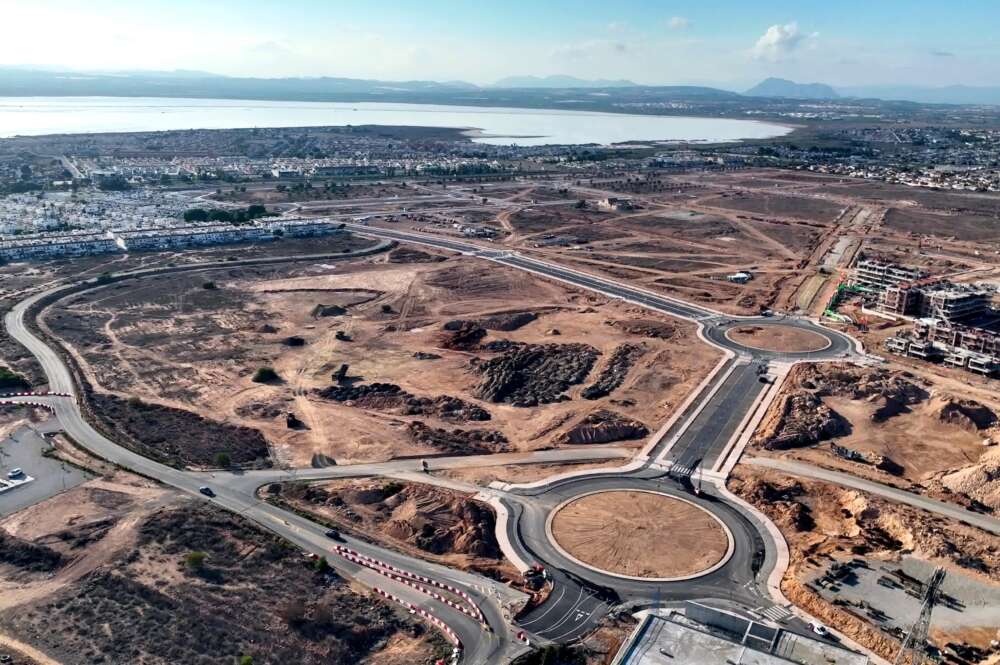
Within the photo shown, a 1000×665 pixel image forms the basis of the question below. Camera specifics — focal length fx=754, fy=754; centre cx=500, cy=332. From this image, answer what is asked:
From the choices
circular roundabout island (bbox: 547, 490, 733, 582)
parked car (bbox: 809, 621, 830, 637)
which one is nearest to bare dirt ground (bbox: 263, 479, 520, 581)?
circular roundabout island (bbox: 547, 490, 733, 582)

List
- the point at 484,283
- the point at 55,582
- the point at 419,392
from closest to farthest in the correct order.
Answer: the point at 55,582 < the point at 419,392 < the point at 484,283

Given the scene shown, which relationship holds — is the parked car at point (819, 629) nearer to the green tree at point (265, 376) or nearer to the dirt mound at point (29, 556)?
the dirt mound at point (29, 556)

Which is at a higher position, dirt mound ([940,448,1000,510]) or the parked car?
dirt mound ([940,448,1000,510])

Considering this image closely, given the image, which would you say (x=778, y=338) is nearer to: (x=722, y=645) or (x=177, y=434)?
(x=722, y=645)

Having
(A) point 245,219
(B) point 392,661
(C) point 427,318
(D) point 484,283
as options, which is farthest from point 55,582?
(A) point 245,219

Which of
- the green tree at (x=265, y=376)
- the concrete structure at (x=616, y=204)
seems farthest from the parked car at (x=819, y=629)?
the concrete structure at (x=616, y=204)

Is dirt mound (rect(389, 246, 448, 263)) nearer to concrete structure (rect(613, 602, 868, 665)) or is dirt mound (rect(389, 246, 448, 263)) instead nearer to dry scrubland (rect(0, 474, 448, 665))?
dry scrubland (rect(0, 474, 448, 665))

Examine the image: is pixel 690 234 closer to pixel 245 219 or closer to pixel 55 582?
pixel 245 219
